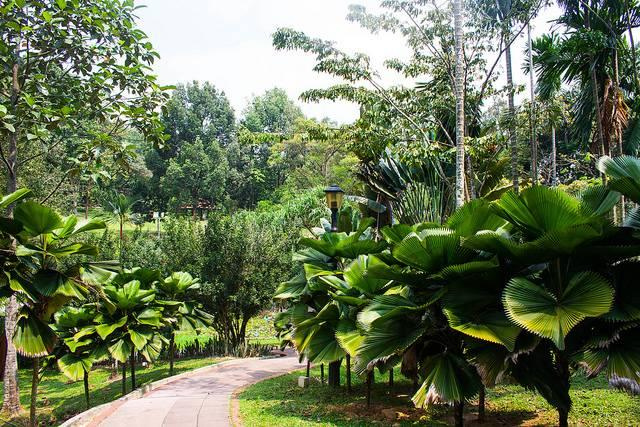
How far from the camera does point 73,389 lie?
14680mm

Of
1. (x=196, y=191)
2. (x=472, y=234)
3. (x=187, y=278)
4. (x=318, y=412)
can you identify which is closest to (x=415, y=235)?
(x=472, y=234)

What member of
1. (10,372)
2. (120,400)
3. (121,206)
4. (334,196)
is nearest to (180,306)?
(120,400)

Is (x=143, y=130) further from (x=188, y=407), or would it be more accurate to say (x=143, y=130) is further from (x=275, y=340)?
(x=275, y=340)

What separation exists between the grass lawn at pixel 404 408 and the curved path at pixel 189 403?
1.93ft

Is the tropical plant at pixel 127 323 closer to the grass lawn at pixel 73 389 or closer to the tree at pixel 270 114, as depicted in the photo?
the grass lawn at pixel 73 389

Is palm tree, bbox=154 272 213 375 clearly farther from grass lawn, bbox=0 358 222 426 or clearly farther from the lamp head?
the lamp head

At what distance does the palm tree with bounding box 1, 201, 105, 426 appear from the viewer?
663 cm

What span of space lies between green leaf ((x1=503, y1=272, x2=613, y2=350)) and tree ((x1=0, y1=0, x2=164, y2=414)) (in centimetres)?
784

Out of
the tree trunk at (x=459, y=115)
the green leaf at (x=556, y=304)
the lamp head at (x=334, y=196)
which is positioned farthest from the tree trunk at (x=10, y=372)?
the green leaf at (x=556, y=304)

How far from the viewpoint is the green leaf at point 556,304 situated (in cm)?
452

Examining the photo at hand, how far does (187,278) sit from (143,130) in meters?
5.00

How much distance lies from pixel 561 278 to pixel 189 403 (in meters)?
7.45

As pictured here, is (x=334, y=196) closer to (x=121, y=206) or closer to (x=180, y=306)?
(x=180, y=306)

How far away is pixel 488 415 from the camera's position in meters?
7.57
